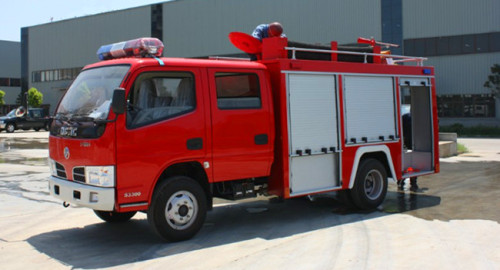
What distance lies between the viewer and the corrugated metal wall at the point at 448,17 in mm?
35188

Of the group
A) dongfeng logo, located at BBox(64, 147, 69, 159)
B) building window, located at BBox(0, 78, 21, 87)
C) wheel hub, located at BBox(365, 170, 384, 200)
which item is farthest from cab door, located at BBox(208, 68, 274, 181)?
building window, located at BBox(0, 78, 21, 87)

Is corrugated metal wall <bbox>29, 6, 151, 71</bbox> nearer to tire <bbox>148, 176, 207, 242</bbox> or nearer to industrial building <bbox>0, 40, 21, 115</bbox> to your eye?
industrial building <bbox>0, 40, 21, 115</bbox>

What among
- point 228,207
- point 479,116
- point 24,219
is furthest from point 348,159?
point 479,116

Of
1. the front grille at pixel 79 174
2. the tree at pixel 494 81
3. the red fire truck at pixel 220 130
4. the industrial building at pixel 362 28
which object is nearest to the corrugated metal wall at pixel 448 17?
the industrial building at pixel 362 28

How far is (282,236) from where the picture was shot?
6.78 meters

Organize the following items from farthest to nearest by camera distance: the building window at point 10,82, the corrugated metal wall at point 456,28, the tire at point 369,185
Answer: the building window at point 10,82, the corrugated metal wall at point 456,28, the tire at point 369,185

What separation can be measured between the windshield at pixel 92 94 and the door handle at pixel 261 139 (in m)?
2.05

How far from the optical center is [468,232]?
265 inches

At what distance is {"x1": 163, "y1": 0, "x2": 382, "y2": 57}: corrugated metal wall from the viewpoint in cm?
3953

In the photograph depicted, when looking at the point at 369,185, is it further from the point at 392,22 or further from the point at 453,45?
the point at 392,22

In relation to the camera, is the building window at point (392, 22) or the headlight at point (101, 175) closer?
the headlight at point (101, 175)

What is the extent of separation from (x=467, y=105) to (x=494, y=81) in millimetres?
2911

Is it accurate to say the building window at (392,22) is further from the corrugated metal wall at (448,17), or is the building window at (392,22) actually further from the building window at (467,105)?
the building window at (467,105)

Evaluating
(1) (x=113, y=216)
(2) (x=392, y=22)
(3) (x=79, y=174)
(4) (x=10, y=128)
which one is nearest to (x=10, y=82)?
(4) (x=10, y=128)
